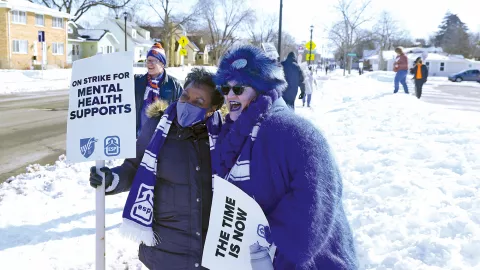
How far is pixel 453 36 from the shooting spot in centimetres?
10056

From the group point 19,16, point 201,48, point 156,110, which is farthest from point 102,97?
point 201,48

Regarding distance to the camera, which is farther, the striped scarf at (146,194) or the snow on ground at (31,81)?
the snow on ground at (31,81)

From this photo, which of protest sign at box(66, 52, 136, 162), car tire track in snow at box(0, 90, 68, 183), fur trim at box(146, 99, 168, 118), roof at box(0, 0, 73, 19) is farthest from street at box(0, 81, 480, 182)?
roof at box(0, 0, 73, 19)

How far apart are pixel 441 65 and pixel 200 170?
71769mm

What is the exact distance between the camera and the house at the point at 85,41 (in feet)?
177

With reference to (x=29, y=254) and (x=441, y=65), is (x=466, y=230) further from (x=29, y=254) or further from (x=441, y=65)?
(x=441, y=65)

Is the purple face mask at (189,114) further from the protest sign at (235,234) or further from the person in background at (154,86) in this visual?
the person in background at (154,86)

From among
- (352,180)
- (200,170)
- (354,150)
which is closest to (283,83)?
(200,170)

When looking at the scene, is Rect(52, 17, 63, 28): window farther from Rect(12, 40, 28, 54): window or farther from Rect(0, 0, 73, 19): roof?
Rect(12, 40, 28, 54): window

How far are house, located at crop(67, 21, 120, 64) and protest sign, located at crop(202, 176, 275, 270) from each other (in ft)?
181

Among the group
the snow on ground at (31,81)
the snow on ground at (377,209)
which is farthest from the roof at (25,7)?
the snow on ground at (377,209)

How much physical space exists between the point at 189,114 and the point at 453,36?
370 ft

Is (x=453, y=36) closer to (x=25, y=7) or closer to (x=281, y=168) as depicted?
(x=25, y=7)

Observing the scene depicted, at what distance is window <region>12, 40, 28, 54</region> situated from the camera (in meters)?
40.7
